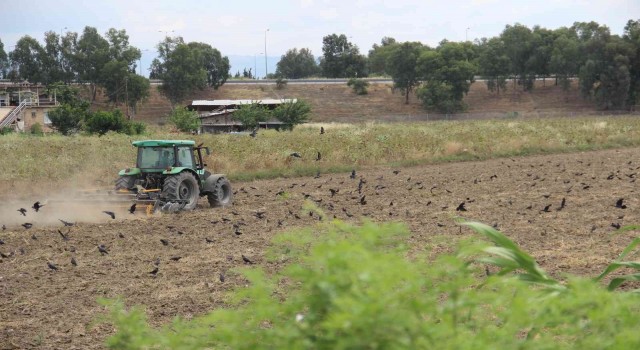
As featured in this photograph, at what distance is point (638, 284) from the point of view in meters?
9.91

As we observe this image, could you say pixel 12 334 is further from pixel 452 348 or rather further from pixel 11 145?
pixel 11 145

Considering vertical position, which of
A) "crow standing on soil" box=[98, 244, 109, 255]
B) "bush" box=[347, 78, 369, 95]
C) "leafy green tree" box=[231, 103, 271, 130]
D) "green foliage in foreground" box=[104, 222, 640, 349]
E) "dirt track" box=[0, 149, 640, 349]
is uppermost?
"bush" box=[347, 78, 369, 95]

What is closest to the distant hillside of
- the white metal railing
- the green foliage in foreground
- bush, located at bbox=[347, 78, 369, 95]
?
bush, located at bbox=[347, 78, 369, 95]

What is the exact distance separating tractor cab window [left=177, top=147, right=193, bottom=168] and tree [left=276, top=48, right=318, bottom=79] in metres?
121

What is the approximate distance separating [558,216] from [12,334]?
1094 cm

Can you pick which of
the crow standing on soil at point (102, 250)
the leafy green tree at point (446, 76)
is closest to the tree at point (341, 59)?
the leafy green tree at point (446, 76)

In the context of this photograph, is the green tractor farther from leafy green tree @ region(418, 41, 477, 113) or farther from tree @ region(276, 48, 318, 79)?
tree @ region(276, 48, 318, 79)

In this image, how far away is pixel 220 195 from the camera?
18.7 metres

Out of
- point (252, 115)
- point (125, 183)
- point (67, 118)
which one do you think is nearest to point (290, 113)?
point (252, 115)

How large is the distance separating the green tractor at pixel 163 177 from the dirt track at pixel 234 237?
0.47 m

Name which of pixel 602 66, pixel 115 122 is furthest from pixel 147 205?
pixel 602 66

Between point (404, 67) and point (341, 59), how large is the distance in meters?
33.2

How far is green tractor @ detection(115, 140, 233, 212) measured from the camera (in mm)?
17031

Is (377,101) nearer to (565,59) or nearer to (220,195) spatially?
(565,59)
